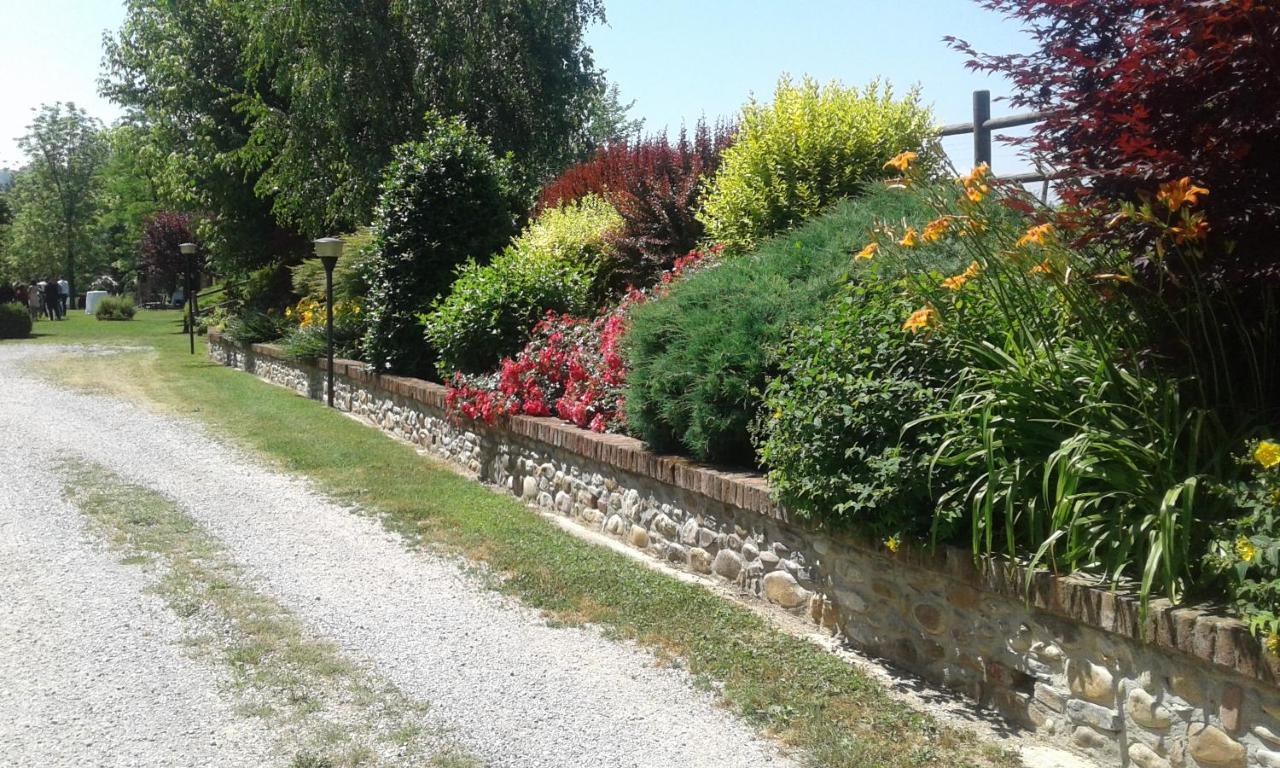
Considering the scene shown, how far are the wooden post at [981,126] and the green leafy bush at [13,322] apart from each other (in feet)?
90.4

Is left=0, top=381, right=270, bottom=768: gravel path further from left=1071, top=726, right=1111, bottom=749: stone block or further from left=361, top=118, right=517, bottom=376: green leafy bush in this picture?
left=361, top=118, right=517, bottom=376: green leafy bush

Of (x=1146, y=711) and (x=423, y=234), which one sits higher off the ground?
(x=423, y=234)

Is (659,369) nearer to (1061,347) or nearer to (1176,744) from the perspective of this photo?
(1061,347)

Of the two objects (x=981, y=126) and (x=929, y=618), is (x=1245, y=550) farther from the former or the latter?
(x=981, y=126)

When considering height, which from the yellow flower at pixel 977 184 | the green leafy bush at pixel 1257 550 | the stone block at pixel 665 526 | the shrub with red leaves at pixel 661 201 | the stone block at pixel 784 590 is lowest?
the stone block at pixel 784 590

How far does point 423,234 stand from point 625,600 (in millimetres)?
7667

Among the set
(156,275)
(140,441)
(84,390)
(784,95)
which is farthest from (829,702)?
(156,275)

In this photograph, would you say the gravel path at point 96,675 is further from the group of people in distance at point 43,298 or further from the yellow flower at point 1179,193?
the group of people in distance at point 43,298

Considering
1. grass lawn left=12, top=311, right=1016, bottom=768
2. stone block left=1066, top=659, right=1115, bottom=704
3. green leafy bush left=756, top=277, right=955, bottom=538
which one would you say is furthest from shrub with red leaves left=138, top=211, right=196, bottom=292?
stone block left=1066, top=659, right=1115, bottom=704

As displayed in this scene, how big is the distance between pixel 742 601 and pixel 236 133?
19.7 meters

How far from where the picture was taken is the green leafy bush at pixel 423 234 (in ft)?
39.9

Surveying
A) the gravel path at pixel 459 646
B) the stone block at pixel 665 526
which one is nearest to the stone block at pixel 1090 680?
the gravel path at pixel 459 646

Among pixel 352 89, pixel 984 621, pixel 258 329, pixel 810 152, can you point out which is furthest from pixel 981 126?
pixel 258 329

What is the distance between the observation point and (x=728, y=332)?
6.21 m
